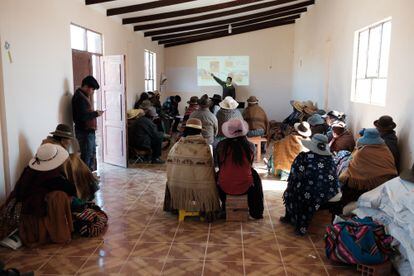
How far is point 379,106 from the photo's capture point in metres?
4.41

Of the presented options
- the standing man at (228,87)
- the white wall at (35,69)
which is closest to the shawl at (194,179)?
the white wall at (35,69)

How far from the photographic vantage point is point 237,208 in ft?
11.9

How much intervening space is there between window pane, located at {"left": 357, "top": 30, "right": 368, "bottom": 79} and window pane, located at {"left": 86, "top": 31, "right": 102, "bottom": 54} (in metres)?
3.95

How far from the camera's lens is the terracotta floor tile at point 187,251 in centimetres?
294

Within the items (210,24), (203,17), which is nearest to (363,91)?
(203,17)

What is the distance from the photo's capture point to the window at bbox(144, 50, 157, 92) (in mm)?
9297

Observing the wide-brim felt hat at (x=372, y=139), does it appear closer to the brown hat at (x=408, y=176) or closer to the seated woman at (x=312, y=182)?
the seated woman at (x=312, y=182)

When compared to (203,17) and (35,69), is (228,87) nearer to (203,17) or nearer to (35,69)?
(203,17)

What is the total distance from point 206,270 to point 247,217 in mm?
1035

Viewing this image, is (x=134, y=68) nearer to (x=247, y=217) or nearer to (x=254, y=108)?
(x=254, y=108)

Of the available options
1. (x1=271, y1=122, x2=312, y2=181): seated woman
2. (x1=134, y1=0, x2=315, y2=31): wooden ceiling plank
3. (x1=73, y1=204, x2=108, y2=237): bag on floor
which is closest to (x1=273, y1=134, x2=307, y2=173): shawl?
(x1=271, y1=122, x2=312, y2=181): seated woman

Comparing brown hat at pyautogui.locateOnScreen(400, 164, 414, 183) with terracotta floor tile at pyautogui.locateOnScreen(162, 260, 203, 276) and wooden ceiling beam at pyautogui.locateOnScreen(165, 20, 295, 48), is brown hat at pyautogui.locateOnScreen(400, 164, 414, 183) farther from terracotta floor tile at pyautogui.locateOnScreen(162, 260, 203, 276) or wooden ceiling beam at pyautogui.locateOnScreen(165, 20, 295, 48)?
wooden ceiling beam at pyautogui.locateOnScreen(165, 20, 295, 48)

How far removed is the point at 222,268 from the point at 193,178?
3.38 feet

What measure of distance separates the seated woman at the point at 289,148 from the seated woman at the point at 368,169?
1.32 metres
